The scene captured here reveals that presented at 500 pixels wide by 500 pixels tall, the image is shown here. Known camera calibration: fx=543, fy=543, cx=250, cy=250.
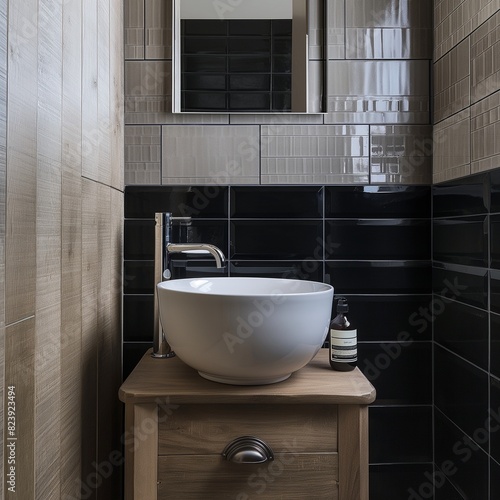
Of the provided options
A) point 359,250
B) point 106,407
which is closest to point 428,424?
point 359,250

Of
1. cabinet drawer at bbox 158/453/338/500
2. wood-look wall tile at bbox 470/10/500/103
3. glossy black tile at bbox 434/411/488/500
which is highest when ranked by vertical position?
wood-look wall tile at bbox 470/10/500/103

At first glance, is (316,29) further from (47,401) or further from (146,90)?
(47,401)

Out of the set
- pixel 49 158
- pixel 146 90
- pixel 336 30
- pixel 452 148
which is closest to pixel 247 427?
pixel 49 158

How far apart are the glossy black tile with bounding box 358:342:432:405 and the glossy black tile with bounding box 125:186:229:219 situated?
609 millimetres

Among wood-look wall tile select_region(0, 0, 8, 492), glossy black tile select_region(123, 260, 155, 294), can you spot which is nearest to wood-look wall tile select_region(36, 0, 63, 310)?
wood-look wall tile select_region(0, 0, 8, 492)

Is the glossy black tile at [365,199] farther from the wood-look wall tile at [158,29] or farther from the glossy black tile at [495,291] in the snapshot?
the wood-look wall tile at [158,29]

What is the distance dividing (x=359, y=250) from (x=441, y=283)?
0.25 m

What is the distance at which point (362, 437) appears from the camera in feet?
3.86

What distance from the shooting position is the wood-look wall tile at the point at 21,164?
804mm

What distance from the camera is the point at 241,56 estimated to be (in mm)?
1644

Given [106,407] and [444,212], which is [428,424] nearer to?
[444,212]

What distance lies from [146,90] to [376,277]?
2.94ft

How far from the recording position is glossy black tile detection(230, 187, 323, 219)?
1.65 metres

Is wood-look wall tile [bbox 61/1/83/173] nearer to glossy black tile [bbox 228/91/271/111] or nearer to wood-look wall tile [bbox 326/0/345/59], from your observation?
glossy black tile [bbox 228/91/271/111]
